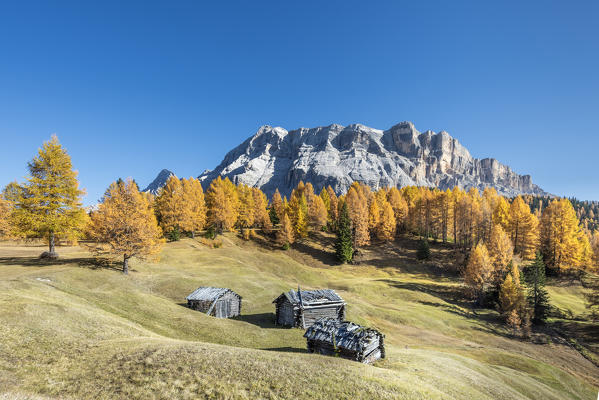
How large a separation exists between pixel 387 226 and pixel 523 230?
1345 inches

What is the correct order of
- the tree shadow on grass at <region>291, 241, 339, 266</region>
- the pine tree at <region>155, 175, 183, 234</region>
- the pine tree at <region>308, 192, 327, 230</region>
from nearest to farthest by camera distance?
the pine tree at <region>155, 175, 183, 234</region>
the tree shadow on grass at <region>291, 241, 339, 266</region>
the pine tree at <region>308, 192, 327, 230</region>

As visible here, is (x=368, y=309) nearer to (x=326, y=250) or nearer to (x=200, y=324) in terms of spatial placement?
(x=200, y=324)

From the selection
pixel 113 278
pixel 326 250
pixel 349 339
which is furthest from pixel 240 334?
pixel 326 250

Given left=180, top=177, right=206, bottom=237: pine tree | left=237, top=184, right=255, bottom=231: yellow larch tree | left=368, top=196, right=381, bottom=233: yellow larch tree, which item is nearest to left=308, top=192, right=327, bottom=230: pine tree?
left=368, top=196, right=381, bottom=233: yellow larch tree

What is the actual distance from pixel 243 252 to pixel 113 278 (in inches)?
1380

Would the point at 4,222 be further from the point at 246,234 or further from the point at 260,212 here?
the point at 260,212

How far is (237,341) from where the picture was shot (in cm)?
2555

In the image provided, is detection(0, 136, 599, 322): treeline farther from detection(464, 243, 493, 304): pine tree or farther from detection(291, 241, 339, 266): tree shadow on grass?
detection(291, 241, 339, 266): tree shadow on grass

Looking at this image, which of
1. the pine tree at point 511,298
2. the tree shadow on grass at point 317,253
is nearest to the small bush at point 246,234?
the tree shadow on grass at point 317,253

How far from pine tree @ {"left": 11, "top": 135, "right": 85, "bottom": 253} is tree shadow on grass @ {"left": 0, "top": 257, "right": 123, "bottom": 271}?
11.1 feet

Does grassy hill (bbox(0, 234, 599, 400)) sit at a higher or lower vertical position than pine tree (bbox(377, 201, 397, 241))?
lower

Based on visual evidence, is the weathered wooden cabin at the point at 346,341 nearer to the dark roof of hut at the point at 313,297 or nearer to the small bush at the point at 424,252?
the dark roof of hut at the point at 313,297

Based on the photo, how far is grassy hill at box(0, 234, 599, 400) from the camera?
1295cm

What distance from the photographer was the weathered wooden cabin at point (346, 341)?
21.7 meters
